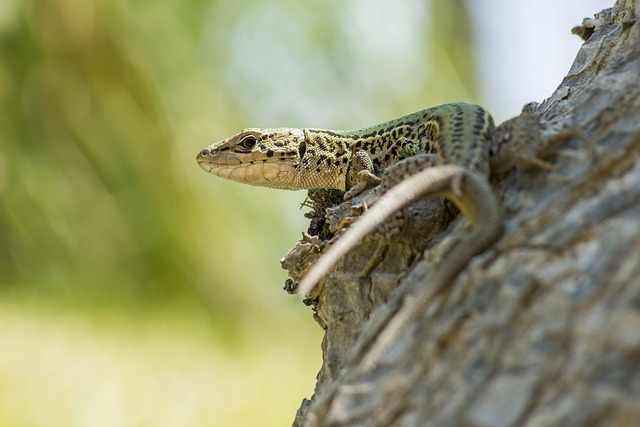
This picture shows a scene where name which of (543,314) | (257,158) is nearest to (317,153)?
(257,158)

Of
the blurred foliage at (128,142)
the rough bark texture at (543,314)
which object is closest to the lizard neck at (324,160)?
the rough bark texture at (543,314)

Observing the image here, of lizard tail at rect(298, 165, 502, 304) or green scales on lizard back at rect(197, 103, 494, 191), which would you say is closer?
lizard tail at rect(298, 165, 502, 304)

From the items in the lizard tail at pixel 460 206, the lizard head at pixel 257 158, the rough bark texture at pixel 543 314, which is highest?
the lizard head at pixel 257 158

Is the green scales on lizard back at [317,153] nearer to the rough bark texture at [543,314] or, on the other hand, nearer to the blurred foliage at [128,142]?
the rough bark texture at [543,314]

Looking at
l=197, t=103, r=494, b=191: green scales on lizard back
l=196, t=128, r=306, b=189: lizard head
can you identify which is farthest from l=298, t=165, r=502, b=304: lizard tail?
l=196, t=128, r=306, b=189: lizard head

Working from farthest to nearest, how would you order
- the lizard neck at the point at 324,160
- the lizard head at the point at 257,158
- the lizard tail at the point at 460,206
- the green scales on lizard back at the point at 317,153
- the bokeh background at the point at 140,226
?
the bokeh background at the point at 140,226, the lizard head at the point at 257,158, the lizard neck at the point at 324,160, the green scales on lizard back at the point at 317,153, the lizard tail at the point at 460,206

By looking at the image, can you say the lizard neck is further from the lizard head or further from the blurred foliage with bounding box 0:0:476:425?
the blurred foliage with bounding box 0:0:476:425
